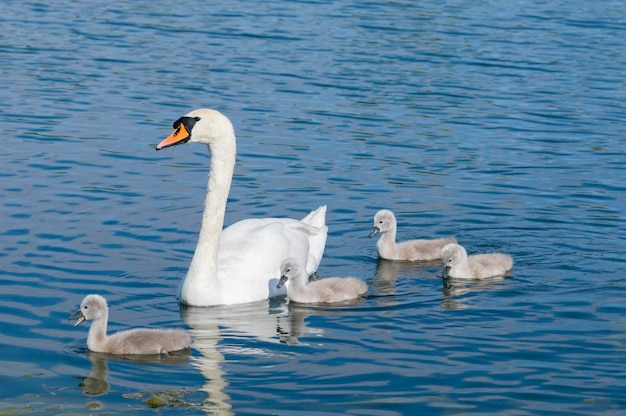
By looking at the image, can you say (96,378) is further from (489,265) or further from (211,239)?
(489,265)

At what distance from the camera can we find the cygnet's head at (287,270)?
11773 millimetres

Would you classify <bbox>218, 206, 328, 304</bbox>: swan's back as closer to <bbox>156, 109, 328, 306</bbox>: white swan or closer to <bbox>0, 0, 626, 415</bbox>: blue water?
<bbox>156, 109, 328, 306</bbox>: white swan

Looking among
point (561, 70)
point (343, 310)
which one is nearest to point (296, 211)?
point (343, 310)

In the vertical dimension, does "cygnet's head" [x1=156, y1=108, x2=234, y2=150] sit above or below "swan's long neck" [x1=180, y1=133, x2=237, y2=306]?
above

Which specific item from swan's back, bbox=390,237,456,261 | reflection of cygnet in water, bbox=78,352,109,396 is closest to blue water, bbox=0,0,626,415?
reflection of cygnet in water, bbox=78,352,109,396

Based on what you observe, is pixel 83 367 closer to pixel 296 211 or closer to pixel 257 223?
pixel 257 223

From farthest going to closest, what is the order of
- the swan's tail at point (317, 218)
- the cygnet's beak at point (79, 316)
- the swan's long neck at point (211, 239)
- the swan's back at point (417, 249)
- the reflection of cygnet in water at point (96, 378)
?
the swan's tail at point (317, 218) → the swan's back at point (417, 249) → the swan's long neck at point (211, 239) → the cygnet's beak at point (79, 316) → the reflection of cygnet in water at point (96, 378)

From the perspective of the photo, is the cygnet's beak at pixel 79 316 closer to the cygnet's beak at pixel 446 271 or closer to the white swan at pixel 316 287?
the white swan at pixel 316 287

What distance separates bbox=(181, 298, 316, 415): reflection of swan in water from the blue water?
0.03m

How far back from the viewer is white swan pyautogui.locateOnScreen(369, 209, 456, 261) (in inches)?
522

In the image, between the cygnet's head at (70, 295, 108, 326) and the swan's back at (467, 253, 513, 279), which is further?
the swan's back at (467, 253, 513, 279)

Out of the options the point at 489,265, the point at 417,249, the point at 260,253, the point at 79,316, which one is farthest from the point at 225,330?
the point at 417,249

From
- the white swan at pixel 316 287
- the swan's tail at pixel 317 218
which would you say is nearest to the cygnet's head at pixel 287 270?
the white swan at pixel 316 287

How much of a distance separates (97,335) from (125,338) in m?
0.23
